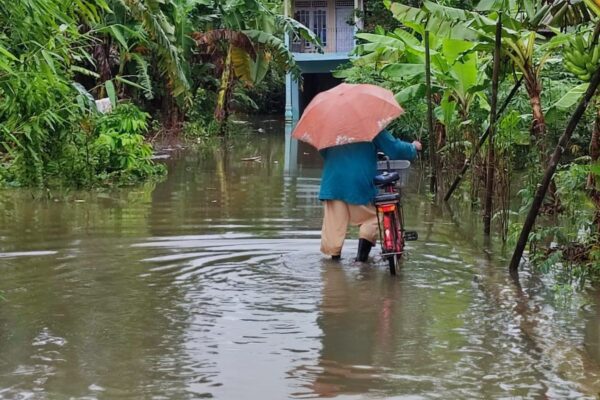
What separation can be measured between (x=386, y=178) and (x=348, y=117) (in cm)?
67

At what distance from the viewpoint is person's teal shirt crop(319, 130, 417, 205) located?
809 centimetres

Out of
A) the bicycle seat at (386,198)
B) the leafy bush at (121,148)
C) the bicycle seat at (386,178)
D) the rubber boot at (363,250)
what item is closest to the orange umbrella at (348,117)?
the bicycle seat at (386,178)

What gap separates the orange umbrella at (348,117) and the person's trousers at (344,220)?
66 centimetres

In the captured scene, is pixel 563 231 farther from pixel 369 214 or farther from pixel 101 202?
pixel 101 202

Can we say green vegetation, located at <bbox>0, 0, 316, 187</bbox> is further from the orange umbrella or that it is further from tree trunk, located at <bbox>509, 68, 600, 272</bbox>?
tree trunk, located at <bbox>509, 68, 600, 272</bbox>

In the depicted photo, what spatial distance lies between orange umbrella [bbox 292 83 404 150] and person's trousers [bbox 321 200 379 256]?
657 millimetres

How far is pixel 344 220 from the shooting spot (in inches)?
324

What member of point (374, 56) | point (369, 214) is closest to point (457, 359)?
point (369, 214)

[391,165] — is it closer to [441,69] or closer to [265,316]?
[265,316]

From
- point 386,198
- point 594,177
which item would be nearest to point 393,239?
point 386,198

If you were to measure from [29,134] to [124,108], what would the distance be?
8.70 m

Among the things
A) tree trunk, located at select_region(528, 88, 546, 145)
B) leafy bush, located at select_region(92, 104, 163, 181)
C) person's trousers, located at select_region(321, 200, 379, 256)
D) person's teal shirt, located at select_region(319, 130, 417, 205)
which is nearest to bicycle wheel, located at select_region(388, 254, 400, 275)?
person's trousers, located at select_region(321, 200, 379, 256)

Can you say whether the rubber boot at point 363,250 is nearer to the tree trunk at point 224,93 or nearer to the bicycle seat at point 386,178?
the bicycle seat at point 386,178

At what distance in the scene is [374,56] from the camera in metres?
14.2
